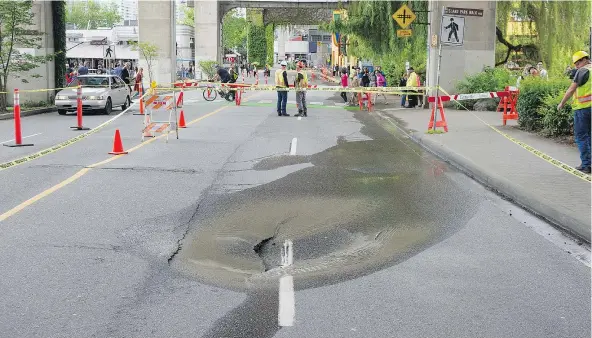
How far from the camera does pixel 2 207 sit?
29.3 ft

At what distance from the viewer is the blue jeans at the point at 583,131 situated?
1157 cm

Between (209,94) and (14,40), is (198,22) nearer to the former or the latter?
(209,94)

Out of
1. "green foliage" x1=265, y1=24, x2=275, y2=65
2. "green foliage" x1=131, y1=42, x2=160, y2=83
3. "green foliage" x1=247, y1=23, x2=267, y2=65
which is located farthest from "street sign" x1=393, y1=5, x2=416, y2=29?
"green foliage" x1=265, y1=24, x2=275, y2=65

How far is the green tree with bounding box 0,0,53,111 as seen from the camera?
88.9 feet

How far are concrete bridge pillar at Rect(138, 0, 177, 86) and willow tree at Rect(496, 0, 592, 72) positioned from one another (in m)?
28.5

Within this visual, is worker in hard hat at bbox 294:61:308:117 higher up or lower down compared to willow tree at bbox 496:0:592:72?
lower down

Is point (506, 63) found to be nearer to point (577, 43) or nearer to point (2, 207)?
point (577, 43)

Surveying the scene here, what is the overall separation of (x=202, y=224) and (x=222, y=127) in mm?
13362

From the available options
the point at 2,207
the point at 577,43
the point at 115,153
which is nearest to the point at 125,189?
the point at 2,207

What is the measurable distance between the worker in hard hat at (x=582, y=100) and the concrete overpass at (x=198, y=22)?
3606cm

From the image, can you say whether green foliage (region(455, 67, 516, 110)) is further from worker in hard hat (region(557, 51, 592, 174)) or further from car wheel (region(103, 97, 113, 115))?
worker in hard hat (region(557, 51, 592, 174))

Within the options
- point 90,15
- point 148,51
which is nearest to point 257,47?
point 90,15

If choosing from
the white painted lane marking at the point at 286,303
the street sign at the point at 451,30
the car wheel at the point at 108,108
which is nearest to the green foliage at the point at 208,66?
the car wheel at the point at 108,108

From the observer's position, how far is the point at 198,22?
6925cm
